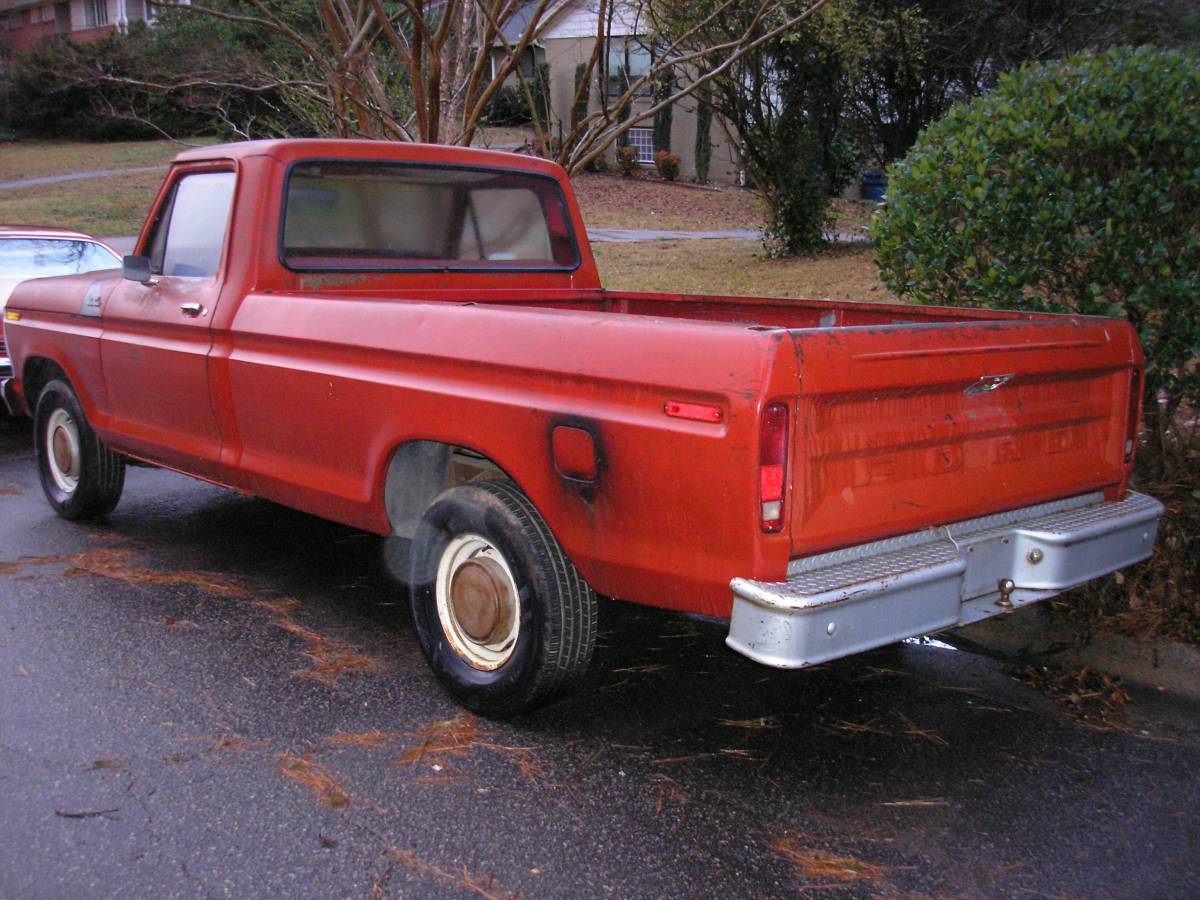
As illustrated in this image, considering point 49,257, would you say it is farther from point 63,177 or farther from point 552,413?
point 63,177

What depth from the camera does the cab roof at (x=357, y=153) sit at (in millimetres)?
4848

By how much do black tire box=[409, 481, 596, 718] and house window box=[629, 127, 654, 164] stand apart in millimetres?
34229

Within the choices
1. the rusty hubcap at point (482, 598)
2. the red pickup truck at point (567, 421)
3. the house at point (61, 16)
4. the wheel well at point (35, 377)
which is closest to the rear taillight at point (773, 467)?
A: the red pickup truck at point (567, 421)

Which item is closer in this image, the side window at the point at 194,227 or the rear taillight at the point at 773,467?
the rear taillight at the point at 773,467

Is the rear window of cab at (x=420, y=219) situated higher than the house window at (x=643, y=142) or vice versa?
the house window at (x=643, y=142)

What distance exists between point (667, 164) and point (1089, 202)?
2922 centimetres

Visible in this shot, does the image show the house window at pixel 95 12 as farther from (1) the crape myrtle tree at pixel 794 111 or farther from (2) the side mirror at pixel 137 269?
(2) the side mirror at pixel 137 269

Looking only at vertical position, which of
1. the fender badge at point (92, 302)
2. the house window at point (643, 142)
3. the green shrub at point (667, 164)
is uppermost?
the house window at point (643, 142)

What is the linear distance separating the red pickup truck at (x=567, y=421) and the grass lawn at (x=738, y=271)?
24.4ft

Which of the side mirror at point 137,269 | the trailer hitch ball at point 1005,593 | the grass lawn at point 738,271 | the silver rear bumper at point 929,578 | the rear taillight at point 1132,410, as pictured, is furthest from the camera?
the grass lawn at point 738,271

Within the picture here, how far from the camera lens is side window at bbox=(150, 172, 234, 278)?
5.02 m

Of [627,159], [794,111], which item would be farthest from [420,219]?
[627,159]

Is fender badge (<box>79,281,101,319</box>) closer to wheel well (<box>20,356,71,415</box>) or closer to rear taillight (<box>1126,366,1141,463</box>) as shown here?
wheel well (<box>20,356,71,415</box>)

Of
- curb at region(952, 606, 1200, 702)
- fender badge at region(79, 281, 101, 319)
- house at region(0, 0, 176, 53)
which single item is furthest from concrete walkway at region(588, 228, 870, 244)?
house at region(0, 0, 176, 53)
